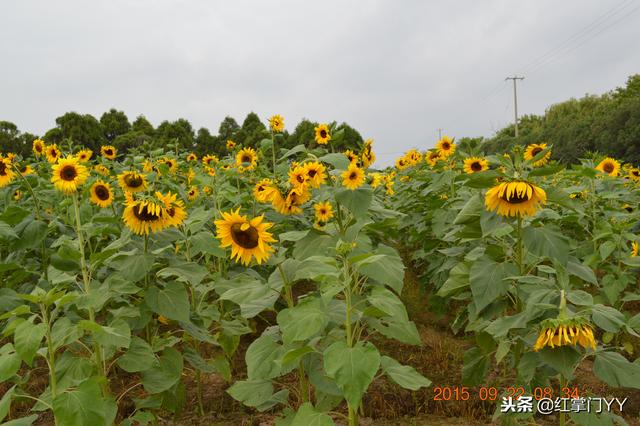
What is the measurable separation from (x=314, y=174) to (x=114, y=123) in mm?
32167

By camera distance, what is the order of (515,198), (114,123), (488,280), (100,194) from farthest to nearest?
(114,123) < (100,194) < (488,280) < (515,198)

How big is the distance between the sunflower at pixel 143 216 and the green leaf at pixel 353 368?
3.98 ft

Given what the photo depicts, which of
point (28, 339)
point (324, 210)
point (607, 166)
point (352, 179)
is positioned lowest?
point (28, 339)

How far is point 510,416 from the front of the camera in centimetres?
244

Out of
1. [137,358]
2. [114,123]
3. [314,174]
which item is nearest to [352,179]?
[314,174]

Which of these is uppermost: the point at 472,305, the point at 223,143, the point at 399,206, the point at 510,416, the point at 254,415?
the point at 223,143

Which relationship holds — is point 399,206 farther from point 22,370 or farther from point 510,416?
point 22,370

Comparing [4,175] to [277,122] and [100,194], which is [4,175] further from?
[277,122]

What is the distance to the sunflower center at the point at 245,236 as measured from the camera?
93.0 inches

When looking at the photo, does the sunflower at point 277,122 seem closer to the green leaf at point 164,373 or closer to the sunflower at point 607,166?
the green leaf at point 164,373

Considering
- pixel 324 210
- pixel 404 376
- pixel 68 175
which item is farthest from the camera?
pixel 68 175

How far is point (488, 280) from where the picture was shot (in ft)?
7.81

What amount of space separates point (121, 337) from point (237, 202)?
2174 millimetres

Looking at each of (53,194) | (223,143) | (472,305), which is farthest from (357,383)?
(223,143)
